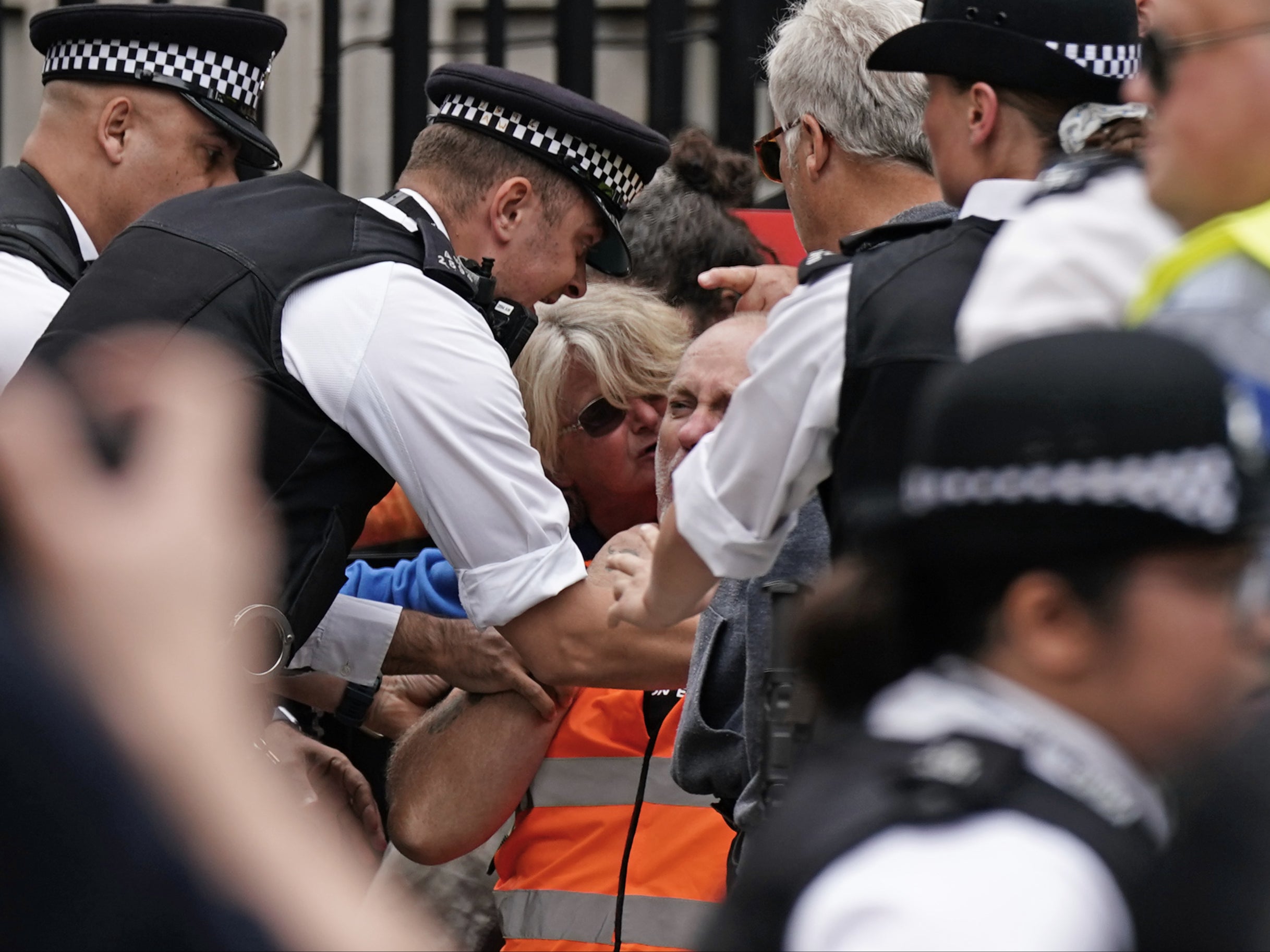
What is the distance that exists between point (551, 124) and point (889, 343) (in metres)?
1.49

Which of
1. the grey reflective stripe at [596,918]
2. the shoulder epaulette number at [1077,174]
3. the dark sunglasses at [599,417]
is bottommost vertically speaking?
the grey reflective stripe at [596,918]

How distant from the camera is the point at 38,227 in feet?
11.1

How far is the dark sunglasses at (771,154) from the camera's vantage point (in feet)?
9.05

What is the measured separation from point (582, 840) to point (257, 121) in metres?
1.96

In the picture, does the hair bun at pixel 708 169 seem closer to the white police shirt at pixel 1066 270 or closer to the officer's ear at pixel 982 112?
A: the officer's ear at pixel 982 112

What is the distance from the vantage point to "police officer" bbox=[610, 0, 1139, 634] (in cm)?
185

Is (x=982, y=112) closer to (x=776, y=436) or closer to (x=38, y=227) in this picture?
(x=776, y=436)

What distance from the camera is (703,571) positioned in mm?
2018

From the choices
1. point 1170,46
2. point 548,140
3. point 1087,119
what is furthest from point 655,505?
point 1170,46

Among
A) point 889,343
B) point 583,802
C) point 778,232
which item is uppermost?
point 889,343

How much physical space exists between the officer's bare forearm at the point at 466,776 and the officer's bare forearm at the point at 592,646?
0.12 m

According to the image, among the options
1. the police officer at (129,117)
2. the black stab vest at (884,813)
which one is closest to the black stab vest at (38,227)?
the police officer at (129,117)

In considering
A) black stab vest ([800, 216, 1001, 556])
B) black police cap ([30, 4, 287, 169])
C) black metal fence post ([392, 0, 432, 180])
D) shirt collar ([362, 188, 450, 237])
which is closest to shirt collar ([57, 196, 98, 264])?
black police cap ([30, 4, 287, 169])

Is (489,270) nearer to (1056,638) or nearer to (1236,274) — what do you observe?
(1236,274)
